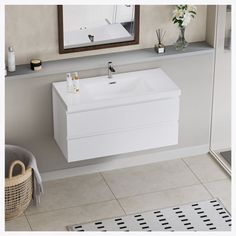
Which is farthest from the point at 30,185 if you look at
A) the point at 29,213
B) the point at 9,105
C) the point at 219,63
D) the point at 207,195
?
the point at 219,63

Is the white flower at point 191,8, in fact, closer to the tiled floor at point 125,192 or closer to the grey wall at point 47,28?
the grey wall at point 47,28

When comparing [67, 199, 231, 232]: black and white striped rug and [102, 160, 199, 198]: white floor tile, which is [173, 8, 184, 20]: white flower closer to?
[102, 160, 199, 198]: white floor tile

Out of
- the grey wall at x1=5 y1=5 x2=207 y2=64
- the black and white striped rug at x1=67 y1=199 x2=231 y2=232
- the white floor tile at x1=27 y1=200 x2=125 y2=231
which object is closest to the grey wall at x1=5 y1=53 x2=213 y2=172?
the grey wall at x1=5 y1=5 x2=207 y2=64

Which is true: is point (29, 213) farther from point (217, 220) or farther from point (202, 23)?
point (202, 23)

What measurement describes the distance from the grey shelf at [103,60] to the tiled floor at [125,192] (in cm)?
94

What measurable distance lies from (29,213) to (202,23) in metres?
2.03

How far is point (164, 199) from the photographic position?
4207mm

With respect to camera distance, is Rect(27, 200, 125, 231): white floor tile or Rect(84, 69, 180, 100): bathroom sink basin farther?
Rect(84, 69, 180, 100): bathroom sink basin

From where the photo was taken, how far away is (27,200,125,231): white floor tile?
3.91 m

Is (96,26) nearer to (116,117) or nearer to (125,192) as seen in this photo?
(116,117)

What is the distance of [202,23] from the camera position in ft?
14.5

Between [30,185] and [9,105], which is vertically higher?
[9,105]

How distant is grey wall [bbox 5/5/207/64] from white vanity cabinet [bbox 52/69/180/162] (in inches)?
10.5

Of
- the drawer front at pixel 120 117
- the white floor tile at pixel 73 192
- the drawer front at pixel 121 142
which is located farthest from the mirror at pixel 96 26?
the white floor tile at pixel 73 192
